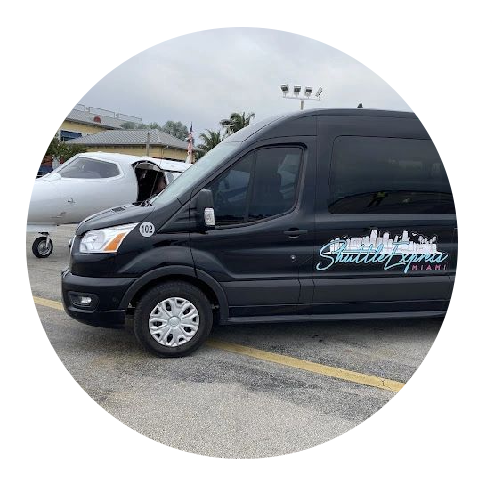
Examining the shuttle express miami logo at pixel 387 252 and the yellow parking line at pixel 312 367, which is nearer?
the yellow parking line at pixel 312 367

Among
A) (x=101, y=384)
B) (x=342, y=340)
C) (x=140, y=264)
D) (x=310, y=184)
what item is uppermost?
(x=310, y=184)

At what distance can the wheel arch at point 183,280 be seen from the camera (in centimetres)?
411

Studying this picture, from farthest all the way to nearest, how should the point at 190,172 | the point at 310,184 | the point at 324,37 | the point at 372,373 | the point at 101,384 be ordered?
the point at 190,172 < the point at 310,184 < the point at 372,373 < the point at 101,384 < the point at 324,37

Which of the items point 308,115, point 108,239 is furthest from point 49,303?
point 308,115

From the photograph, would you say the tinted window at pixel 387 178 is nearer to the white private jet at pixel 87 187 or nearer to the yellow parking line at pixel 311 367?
the yellow parking line at pixel 311 367

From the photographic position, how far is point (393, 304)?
15.0ft

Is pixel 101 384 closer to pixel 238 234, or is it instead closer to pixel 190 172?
pixel 238 234

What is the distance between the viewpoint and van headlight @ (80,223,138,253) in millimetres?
4102

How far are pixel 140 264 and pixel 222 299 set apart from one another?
2.64 ft

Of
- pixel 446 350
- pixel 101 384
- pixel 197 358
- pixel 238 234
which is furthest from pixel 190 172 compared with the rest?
pixel 446 350

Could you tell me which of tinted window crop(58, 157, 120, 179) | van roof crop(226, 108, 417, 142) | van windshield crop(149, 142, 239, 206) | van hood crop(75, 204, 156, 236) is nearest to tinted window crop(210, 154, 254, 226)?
van windshield crop(149, 142, 239, 206)

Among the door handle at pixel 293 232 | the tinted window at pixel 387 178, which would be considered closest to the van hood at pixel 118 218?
Result: the door handle at pixel 293 232

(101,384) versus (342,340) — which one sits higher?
(342,340)

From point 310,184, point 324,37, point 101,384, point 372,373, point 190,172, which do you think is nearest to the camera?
point 324,37
